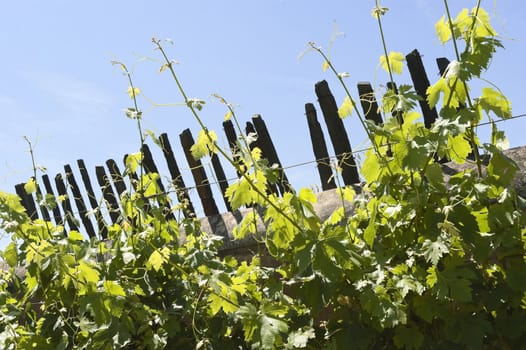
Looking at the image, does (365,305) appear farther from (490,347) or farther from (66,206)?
(66,206)

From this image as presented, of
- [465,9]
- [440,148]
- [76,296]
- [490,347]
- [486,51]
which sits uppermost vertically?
[465,9]

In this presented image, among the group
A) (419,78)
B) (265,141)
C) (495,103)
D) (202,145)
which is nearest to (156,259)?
(202,145)

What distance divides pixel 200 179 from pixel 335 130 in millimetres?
1075

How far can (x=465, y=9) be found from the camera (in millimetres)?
2426

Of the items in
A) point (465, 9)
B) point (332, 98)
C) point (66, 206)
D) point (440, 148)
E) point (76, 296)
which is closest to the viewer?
point (440, 148)

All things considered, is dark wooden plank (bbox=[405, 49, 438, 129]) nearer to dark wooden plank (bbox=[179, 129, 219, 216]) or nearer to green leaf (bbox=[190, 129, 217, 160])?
dark wooden plank (bbox=[179, 129, 219, 216])

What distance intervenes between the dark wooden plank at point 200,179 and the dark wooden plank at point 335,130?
815 millimetres

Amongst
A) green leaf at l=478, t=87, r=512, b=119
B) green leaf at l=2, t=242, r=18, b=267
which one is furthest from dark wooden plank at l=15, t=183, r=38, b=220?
green leaf at l=478, t=87, r=512, b=119

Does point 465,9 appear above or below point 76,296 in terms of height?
above

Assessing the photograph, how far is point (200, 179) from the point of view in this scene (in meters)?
4.91

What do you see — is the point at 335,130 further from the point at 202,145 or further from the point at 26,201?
the point at 26,201

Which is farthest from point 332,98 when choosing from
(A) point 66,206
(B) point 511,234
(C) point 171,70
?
(A) point 66,206

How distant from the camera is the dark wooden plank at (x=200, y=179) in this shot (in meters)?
4.66

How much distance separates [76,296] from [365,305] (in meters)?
1.28
